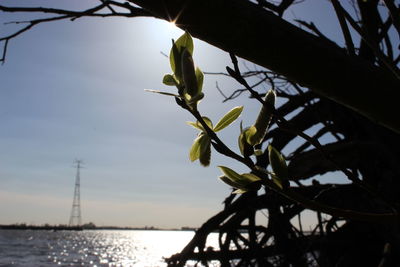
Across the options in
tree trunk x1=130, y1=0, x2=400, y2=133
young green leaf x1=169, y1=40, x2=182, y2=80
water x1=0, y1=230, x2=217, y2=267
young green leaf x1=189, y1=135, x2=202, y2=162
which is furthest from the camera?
water x1=0, y1=230, x2=217, y2=267

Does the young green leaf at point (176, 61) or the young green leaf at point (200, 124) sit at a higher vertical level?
the young green leaf at point (176, 61)

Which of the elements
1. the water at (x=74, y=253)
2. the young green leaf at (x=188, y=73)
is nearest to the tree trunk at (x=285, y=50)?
the young green leaf at (x=188, y=73)

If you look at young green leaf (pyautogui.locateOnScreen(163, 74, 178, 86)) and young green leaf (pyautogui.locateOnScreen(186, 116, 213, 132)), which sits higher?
young green leaf (pyautogui.locateOnScreen(163, 74, 178, 86))

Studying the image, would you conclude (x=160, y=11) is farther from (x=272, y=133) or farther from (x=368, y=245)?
(x=272, y=133)

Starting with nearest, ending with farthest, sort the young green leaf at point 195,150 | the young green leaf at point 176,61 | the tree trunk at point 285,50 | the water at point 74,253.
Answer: the tree trunk at point 285,50 → the young green leaf at point 176,61 → the young green leaf at point 195,150 → the water at point 74,253

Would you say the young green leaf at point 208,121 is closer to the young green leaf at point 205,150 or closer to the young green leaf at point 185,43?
the young green leaf at point 205,150

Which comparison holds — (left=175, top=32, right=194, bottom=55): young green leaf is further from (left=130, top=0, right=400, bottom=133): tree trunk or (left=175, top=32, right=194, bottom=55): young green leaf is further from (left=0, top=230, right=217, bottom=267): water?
(left=0, top=230, right=217, bottom=267): water

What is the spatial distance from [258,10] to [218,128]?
249 millimetres

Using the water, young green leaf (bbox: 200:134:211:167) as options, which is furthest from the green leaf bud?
the water

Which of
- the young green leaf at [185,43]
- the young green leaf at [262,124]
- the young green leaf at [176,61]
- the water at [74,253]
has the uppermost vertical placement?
the young green leaf at [185,43]

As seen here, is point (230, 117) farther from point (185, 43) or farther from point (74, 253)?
point (74, 253)

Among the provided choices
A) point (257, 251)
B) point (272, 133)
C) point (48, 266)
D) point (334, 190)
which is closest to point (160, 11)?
point (334, 190)

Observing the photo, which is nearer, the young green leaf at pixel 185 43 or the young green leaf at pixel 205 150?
the young green leaf at pixel 185 43

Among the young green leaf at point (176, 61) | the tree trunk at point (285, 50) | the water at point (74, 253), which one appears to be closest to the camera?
A: the tree trunk at point (285, 50)
